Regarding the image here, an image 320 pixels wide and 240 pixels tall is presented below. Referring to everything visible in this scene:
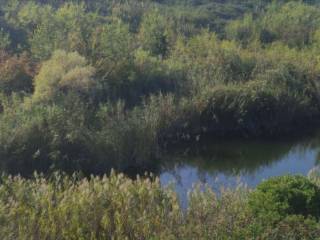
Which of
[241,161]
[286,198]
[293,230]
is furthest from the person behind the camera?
[241,161]

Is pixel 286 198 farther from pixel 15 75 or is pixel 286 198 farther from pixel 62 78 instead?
pixel 15 75

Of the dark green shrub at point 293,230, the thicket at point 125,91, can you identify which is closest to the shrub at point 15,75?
the thicket at point 125,91

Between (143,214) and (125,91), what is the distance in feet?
35.3

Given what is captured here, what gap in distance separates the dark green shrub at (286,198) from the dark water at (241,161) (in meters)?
5.72

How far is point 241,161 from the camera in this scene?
58.2ft

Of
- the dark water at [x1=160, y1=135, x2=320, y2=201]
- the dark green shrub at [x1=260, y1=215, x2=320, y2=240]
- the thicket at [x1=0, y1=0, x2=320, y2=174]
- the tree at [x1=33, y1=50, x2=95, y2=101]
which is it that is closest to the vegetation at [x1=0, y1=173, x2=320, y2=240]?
the dark green shrub at [x1=260, y1=215, x2=320, y2=240]

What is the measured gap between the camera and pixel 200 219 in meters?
8.33

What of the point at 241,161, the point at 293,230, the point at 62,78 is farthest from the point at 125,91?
the point at 293,230

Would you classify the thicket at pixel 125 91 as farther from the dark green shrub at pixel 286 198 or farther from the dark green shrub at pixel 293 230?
the dark green shrub at pixel 293 230

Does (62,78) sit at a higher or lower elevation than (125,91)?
higher

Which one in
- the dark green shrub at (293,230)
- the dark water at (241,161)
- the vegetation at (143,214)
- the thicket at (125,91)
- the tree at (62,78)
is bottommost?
the dark water at (241,161)

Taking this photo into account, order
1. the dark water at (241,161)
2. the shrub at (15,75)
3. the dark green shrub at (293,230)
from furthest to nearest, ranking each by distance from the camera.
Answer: the shrub at (15,75)
the dark water at (241,161)
the dark green shrub at (293,230)

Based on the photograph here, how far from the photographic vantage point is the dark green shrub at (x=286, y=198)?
338 inches

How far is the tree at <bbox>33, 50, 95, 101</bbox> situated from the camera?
643 inches
